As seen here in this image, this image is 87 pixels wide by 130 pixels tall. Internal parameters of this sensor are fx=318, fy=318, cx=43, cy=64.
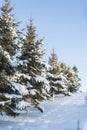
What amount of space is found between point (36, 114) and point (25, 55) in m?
8.41

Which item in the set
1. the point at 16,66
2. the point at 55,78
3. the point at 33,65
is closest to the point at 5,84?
the point at 16,66

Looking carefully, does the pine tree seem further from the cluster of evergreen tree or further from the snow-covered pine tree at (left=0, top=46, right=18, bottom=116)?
the snow-covered pine tree at (left=0, top=46, right=18, bottom=116)

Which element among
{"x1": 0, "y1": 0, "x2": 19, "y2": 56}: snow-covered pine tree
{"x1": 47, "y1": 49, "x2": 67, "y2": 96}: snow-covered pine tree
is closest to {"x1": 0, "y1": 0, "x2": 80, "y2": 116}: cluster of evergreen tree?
{"x1": 0, "y1": 0, "x2": 19, "y2": 56}: snow-covered pine tree

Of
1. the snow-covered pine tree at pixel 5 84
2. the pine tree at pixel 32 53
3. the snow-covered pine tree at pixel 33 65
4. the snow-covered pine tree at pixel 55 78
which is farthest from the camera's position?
the snow-covered pine tree at pixel 55 78

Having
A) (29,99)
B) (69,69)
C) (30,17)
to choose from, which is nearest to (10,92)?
A: (29,99)

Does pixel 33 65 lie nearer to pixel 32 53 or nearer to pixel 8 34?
pixel 32 53

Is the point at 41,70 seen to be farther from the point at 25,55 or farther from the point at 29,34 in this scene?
the point at 29,34

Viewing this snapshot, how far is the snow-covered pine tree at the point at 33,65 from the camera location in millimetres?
29977

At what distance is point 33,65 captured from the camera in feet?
105

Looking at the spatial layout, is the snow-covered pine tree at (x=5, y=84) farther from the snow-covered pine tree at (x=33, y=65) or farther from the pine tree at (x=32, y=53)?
the pine tree at (x=32, y=53)

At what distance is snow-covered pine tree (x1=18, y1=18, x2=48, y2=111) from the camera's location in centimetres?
2998

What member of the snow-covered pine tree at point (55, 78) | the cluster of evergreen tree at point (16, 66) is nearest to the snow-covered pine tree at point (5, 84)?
the cluster of evergreen tree at point (16, 66)

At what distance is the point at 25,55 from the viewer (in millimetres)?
31578

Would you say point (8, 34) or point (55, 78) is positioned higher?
point (55, 78)
